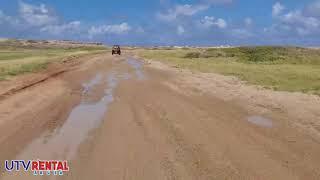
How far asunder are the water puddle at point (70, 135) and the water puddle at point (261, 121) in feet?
13.8

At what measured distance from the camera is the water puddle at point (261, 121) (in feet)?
42.7

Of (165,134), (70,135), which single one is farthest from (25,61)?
(165,134)

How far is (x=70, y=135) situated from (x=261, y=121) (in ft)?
17.2

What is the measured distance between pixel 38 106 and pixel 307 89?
1137 centimetres

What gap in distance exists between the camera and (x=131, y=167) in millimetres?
8531

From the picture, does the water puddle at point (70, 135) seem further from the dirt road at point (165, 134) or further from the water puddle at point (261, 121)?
the water puddle at point (261, 121)

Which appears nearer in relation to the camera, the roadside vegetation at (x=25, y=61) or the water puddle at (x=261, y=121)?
the water puddle at (x=261, y=121)

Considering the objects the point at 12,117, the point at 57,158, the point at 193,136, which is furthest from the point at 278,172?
the point at 12,117

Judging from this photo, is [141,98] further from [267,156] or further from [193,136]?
[267,156]

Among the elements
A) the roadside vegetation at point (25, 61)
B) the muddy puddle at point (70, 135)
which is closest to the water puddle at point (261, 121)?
the muddy puddle at point (70, 135)

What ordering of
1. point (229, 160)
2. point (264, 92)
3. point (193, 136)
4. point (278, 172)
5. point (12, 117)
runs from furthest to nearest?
point (264, 92) → point (12, 117) → point (193, 136) → point (229, 160) → point (278, 172)

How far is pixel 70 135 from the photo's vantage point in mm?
11594

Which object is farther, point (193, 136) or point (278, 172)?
point (193, 136)

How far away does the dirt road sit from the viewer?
27.8 ft
